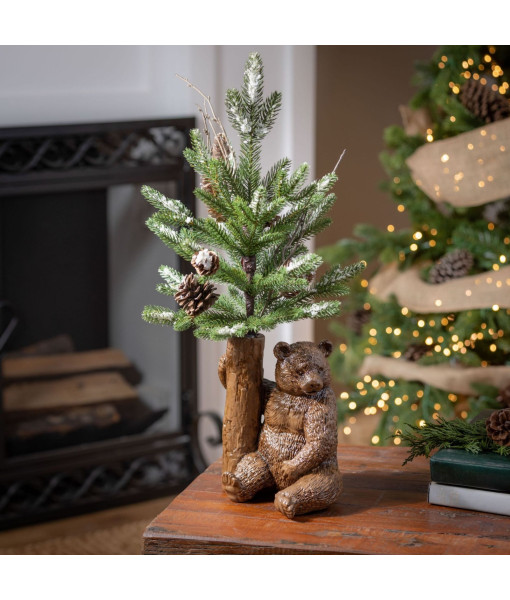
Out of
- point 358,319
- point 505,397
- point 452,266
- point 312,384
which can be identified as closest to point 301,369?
point 312,384

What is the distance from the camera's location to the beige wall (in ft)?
9.36

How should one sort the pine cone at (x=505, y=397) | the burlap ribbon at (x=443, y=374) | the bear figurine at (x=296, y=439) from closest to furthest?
the bear figurine at (x=296, y=439)
the pine cone at (x=505, y=397)
the burlap ribbon at (x=443, y=374)

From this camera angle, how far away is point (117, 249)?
2508 mm

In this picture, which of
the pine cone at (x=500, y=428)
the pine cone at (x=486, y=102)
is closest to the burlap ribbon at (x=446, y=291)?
the pine cone at (x=486, y=102)

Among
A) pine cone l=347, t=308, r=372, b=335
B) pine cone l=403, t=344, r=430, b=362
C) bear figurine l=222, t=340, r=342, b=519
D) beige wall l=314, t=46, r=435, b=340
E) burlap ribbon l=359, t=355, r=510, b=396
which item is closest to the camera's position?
bear figurine l=222, t=340, r=342, b=519

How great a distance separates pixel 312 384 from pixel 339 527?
0.63 feet

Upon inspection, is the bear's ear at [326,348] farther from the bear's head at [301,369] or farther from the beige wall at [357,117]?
the beige wall at [357,117]

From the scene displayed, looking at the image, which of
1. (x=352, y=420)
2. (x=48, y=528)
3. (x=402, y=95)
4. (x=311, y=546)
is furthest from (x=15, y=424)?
(x=402, y=95)

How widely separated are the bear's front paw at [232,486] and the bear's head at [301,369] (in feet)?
0.46

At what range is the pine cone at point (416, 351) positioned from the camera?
215 centimetres

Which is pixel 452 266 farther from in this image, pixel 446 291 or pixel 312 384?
pixel 312 384

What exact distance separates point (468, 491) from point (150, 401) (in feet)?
5.50

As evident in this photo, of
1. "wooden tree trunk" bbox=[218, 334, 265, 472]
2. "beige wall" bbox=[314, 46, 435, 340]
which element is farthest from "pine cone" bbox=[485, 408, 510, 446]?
"beige wall" bbox=[314, 46, 435, 340]

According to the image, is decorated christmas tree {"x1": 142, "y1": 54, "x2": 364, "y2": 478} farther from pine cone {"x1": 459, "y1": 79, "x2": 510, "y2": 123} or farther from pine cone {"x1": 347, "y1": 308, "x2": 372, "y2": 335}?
pine cone {"x1": 347, "y1": 308, "x2": 372, "y2": 335}
